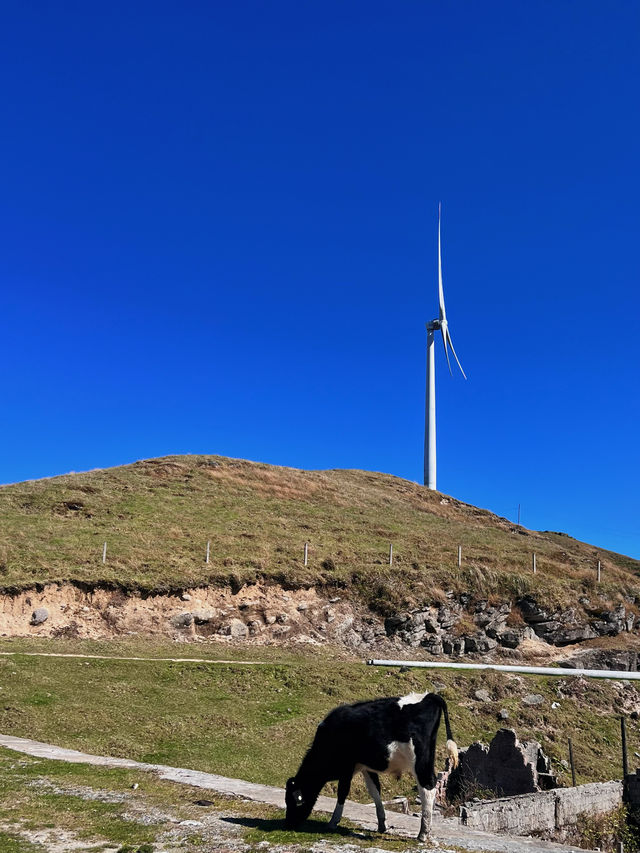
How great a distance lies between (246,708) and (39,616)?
1360 cm

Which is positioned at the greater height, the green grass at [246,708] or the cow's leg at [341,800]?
the cow's leg at [341,800]

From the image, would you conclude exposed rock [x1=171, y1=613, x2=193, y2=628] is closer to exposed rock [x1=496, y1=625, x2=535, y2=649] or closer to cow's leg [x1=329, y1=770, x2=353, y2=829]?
exposed rock [x1=496, y1=625, x2=535, y2=649]

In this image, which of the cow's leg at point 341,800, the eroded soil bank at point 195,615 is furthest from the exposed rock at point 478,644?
the cow's leg at point 341,800

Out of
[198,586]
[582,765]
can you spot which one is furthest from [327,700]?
[198,586]

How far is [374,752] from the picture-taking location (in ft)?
32.7

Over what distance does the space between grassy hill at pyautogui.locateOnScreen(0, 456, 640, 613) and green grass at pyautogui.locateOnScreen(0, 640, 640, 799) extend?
278 inches

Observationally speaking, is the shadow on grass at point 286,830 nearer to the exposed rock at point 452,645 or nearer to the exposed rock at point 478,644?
the exposed rock at point 452,645

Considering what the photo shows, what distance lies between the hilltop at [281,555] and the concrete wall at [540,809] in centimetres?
2250

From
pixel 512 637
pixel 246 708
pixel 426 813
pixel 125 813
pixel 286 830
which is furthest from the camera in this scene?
pixel 512 637

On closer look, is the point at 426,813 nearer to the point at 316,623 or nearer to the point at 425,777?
the point at 425,777

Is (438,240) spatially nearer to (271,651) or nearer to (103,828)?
(271,651)

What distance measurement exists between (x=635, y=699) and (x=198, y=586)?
974 inches

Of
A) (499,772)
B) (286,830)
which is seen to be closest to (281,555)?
(499,772)

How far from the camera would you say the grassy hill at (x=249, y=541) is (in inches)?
1517
